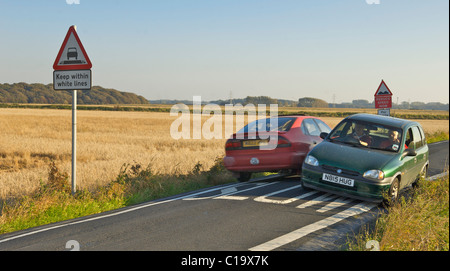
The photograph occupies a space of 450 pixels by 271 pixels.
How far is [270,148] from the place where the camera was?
9.15 meters

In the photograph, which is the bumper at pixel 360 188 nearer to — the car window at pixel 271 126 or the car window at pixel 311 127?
the car window at pixel 271 126

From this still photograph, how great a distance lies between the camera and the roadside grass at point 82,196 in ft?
22.2

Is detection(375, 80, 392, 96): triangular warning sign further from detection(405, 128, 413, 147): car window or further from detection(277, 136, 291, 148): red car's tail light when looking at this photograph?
detection(277, 136, 291, 148): red car's tail light

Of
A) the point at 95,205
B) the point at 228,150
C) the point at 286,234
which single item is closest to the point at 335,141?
the point at 228,150

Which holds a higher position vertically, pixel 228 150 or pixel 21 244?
pixel 228 150

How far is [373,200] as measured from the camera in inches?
278

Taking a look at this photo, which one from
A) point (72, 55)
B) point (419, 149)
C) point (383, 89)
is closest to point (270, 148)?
point (419, 149)

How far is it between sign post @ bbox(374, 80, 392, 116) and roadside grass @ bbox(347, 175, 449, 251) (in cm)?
1014

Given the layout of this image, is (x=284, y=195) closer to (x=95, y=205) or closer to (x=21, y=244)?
(x=95, y=205)

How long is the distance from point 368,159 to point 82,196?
217 inches

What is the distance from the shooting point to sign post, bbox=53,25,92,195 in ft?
Result: 24.7
